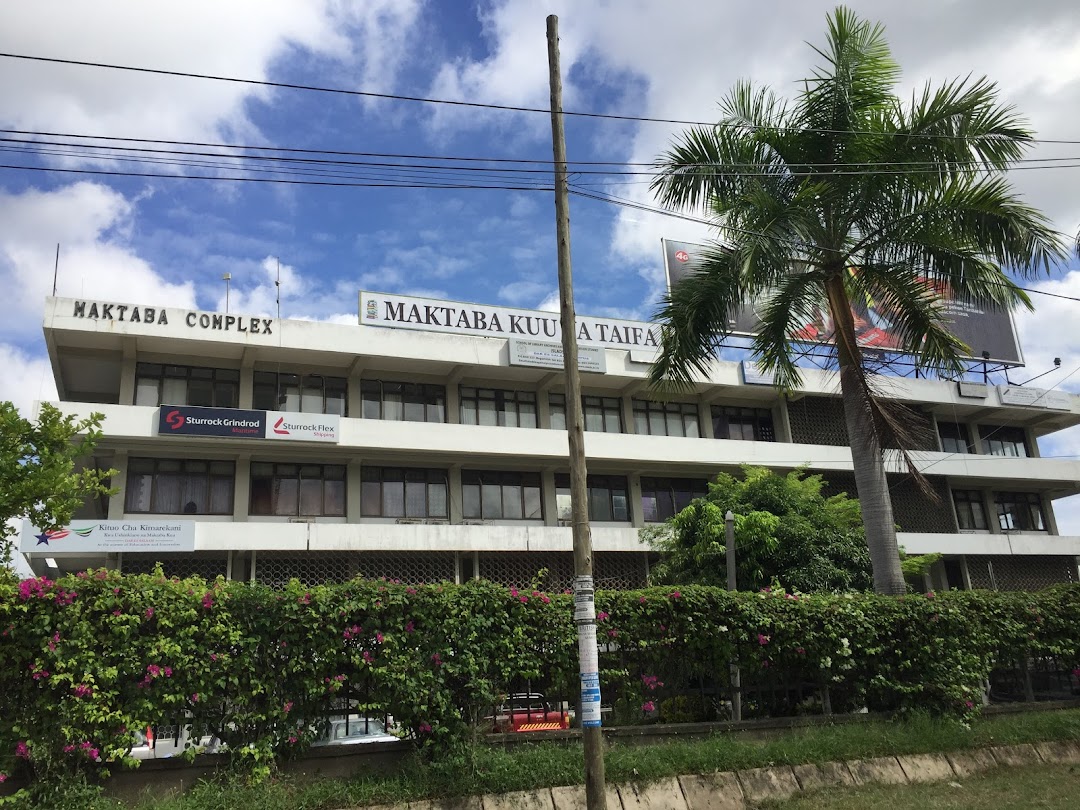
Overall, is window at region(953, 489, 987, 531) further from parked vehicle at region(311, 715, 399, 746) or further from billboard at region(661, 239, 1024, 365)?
parked vehicle at region(311, 715, 399, 746)

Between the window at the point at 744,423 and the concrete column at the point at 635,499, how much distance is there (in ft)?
13.8

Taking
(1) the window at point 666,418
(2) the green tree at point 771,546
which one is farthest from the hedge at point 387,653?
(1) the window at point 666,418

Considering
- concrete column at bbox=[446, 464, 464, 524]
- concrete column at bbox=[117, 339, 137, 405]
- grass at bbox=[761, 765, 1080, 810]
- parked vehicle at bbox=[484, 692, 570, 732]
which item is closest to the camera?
grass at bbox=[761, 765, 1080, 810]

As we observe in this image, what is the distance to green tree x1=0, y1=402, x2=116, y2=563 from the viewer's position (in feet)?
31.3

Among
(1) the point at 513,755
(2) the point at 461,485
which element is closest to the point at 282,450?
(2) the point at 461,485

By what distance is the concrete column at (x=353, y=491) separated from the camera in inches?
1049

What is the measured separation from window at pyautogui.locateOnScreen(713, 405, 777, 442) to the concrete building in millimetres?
86

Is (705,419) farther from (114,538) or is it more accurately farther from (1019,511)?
(114,538)

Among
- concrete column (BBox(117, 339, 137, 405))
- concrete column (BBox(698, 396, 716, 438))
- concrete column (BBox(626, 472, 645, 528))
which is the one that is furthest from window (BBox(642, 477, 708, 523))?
concrete column (BBox(117, 339, 137, 405))

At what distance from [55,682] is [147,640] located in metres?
0.86

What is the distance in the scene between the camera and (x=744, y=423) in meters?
33.8

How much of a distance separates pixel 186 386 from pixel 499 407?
32.4ft

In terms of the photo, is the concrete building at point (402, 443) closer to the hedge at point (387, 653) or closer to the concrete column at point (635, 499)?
the concrete column at point (635, 499)

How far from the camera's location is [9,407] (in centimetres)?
1000
